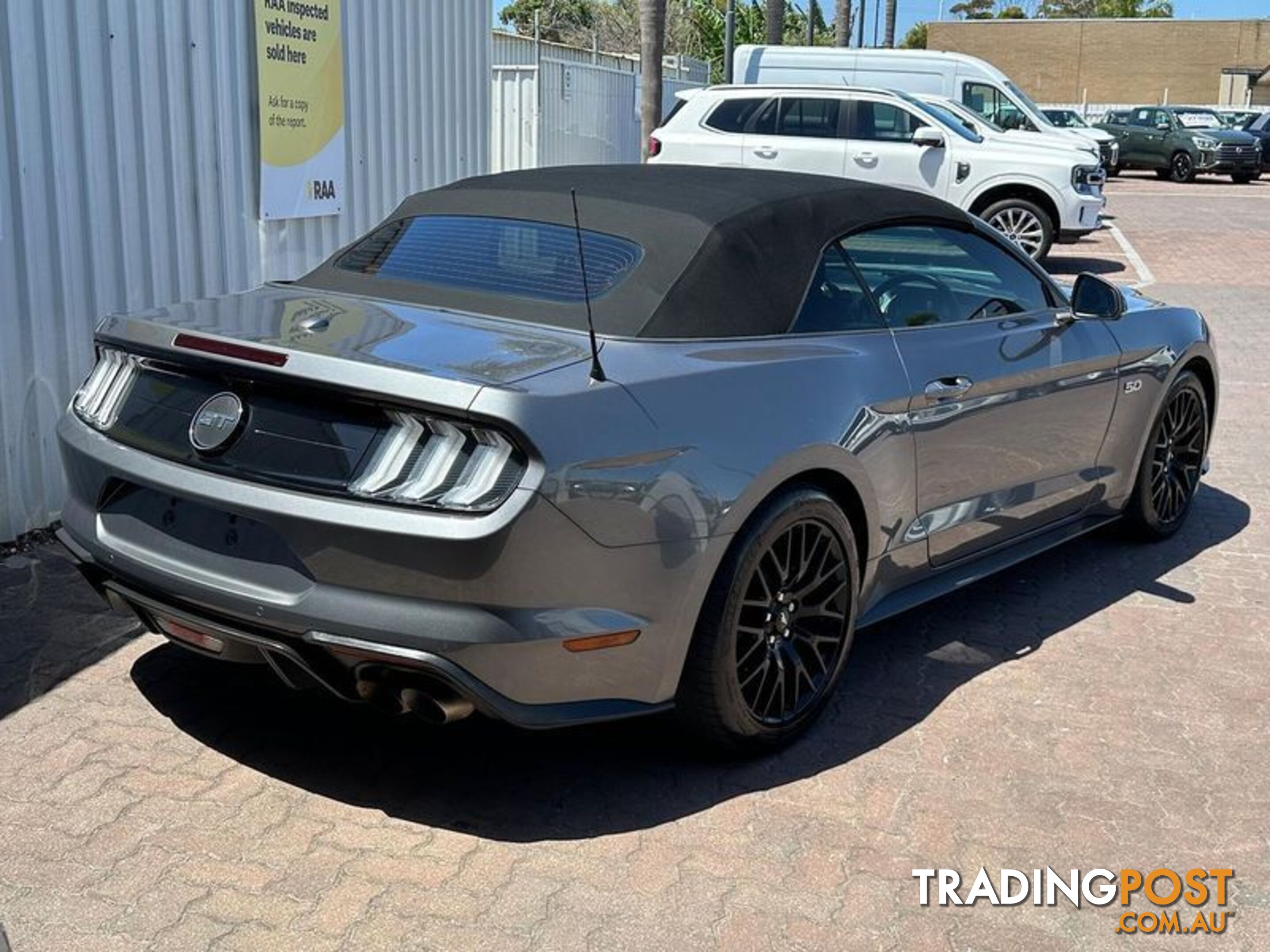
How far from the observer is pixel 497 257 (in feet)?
14.1

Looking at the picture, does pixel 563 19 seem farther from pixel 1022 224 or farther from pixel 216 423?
pixel 216 423

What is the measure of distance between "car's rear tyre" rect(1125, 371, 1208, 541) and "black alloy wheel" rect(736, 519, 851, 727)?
238cm

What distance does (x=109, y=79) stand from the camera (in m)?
5.95

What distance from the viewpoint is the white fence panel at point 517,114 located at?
61.2 ft

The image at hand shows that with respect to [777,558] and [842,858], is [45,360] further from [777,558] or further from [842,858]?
[842,858]

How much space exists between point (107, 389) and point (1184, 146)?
33.5 m

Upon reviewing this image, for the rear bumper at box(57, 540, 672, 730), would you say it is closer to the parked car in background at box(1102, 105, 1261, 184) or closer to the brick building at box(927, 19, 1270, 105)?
the parked car in background at box(1102, 105, 1261, 184)

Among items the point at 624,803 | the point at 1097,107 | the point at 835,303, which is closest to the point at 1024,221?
the point at 835,303

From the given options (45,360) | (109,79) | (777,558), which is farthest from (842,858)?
(109,79)

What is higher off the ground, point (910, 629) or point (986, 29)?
point (986, 29)

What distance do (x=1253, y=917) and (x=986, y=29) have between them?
72.0m

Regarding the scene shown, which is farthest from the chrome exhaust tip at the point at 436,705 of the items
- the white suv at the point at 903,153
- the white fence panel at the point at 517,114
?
the white fence panel at the point at 517,114

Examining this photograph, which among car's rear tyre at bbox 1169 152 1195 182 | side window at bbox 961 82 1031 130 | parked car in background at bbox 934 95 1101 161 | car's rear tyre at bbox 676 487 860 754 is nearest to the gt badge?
car's rear tyre at bbox 676 487 860 754

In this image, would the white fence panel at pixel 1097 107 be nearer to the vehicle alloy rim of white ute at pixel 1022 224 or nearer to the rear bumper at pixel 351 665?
the vehicle alloy rim of white ute at pixel 1022 224
